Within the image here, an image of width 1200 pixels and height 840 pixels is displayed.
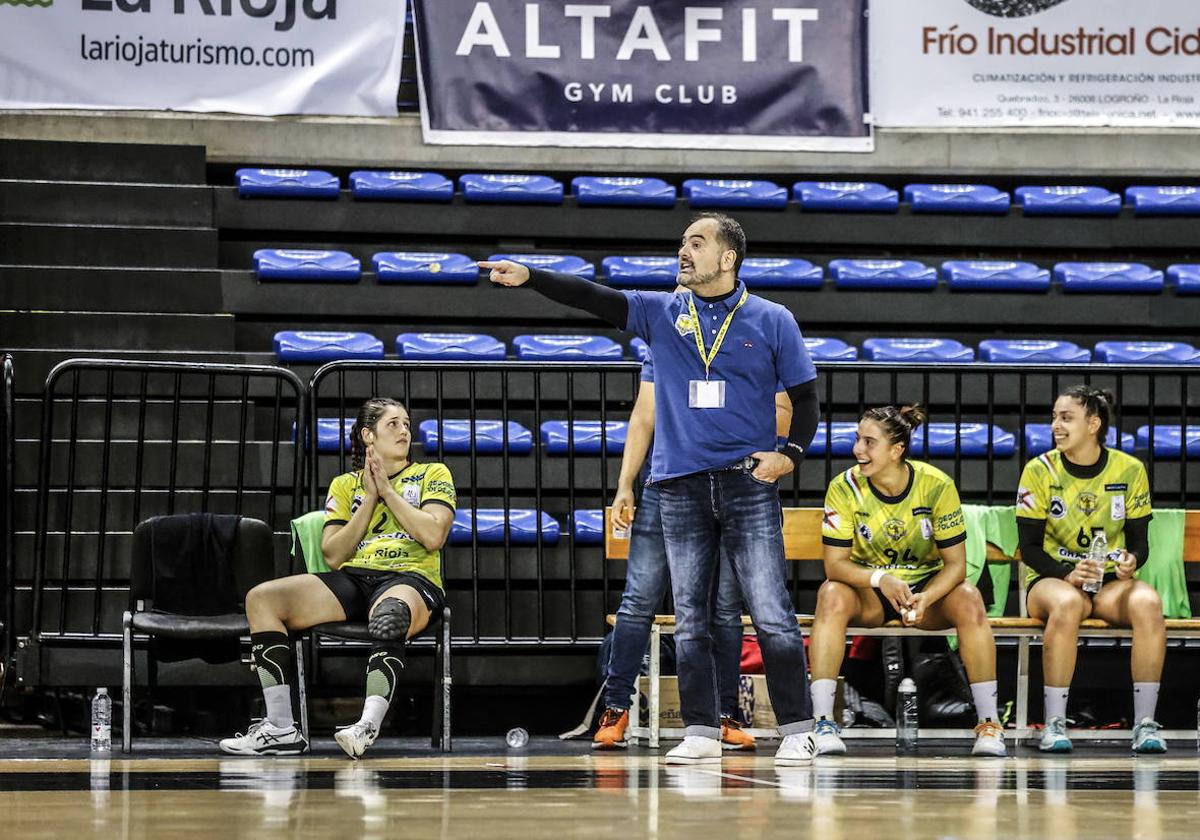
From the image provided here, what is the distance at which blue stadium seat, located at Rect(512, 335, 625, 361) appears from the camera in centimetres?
921

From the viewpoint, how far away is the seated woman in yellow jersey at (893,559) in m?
6.33

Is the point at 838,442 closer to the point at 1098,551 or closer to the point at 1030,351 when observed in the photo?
the point at 1030,351

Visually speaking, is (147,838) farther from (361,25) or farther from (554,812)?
(361,25)

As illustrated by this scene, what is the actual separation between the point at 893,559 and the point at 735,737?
38.2 inches

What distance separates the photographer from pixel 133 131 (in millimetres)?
10438

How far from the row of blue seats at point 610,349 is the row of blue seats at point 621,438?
1.32ft

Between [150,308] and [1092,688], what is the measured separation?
212 inches

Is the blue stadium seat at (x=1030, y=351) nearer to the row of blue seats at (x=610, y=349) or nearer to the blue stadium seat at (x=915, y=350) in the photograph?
the row of blue seats at (x=610, y=349)

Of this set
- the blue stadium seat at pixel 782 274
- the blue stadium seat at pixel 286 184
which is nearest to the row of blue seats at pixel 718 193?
the blue stadium seat at pixel 286 184

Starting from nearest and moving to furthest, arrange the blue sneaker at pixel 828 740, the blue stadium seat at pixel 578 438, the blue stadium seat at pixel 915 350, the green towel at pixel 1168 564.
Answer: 1. the blue sneaker at pixel 828 740
2. the green towel at pixel 1168 564
3. the blue stadium seat at pixel 578 438
4. the blue stadium seat at pixel 915 350

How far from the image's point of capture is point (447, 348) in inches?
361

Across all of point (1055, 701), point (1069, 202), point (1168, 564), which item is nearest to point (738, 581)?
point (1055, 701)

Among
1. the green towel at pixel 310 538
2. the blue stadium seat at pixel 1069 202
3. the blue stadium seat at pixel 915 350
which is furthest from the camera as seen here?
the blue stadium seat at pixel 1069 202

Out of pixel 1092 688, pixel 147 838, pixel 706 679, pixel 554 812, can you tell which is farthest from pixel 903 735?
pixel 147 838
